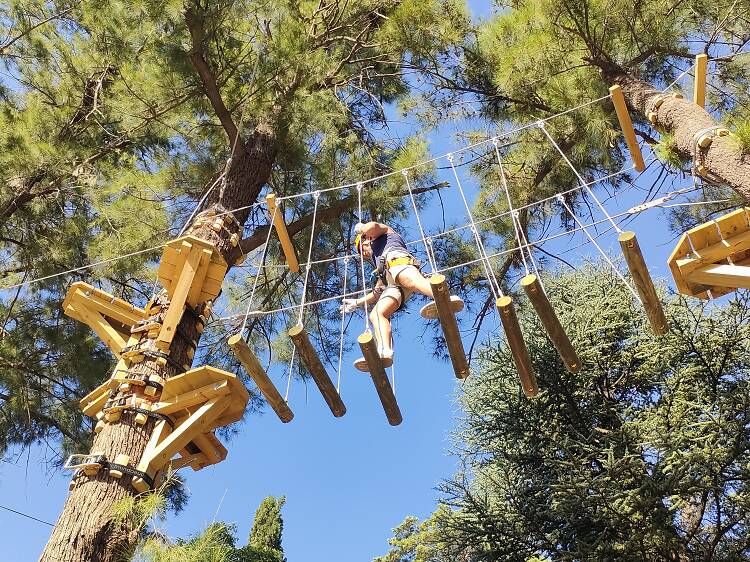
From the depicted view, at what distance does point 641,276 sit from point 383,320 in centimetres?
133

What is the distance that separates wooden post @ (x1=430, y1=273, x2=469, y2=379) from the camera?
8.79 feet

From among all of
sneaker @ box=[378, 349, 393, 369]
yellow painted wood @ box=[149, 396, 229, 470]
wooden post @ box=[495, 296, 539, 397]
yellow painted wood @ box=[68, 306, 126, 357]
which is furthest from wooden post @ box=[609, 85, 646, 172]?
yellow painted wood @ box=[68, 306, 126, 357]

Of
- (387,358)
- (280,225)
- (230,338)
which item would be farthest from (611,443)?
(230,338)

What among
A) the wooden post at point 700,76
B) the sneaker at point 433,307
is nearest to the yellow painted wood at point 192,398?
the sneaker at point 433,307

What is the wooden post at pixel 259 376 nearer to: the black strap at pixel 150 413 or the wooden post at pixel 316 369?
the wooden post at pixel 316 369

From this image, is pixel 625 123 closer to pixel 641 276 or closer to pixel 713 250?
pixel 713 250

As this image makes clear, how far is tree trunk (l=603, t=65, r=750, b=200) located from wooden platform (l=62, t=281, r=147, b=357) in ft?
10.0

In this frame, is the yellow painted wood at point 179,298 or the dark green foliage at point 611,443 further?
the dark green foliage at point 611,443

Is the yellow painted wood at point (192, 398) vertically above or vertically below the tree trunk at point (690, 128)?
below

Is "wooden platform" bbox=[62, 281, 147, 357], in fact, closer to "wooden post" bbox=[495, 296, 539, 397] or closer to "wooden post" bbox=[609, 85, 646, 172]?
"wooden post" bbox=[495, 296, 539, 397]

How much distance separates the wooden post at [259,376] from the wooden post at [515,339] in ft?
3.43

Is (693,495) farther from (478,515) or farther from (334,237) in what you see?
(334,237)

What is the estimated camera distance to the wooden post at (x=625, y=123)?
352cm

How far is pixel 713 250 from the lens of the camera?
119 inches
